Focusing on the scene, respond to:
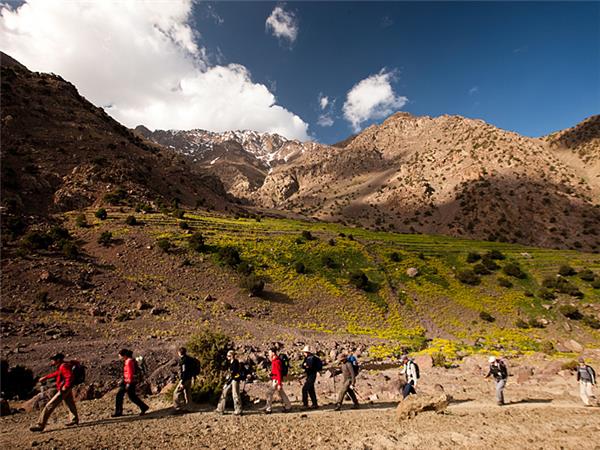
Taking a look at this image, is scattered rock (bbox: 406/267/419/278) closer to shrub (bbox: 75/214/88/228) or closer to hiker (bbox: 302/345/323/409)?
hiker (bbox: 302/345/323/409)

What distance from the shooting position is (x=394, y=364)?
→ 21828mm

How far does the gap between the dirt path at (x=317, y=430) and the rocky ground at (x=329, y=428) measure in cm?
3

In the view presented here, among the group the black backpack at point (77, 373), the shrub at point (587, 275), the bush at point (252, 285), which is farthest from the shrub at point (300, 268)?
the shrub at point (587, 275)

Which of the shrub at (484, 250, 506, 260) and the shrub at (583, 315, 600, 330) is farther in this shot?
the shrub at (484, 250, 506, 260)

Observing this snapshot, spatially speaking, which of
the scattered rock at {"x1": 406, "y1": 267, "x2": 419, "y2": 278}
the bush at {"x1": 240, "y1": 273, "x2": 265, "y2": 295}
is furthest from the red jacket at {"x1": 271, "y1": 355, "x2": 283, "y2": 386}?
the scattered rock at {"x1": 406, "y1": 267, "x2": 419, "y2": 278}

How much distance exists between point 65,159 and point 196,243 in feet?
115

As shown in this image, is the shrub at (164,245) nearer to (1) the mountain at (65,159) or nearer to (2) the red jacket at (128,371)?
(1) the mountain at (65,159)

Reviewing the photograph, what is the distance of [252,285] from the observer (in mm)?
32094

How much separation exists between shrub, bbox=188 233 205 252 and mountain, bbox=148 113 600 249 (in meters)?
73.3

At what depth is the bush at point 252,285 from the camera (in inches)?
1265

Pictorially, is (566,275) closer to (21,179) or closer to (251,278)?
(251,278)

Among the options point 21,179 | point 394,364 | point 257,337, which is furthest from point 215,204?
point 394,364

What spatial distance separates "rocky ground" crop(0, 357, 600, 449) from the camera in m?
7.96

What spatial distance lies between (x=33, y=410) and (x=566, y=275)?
55.8 m
